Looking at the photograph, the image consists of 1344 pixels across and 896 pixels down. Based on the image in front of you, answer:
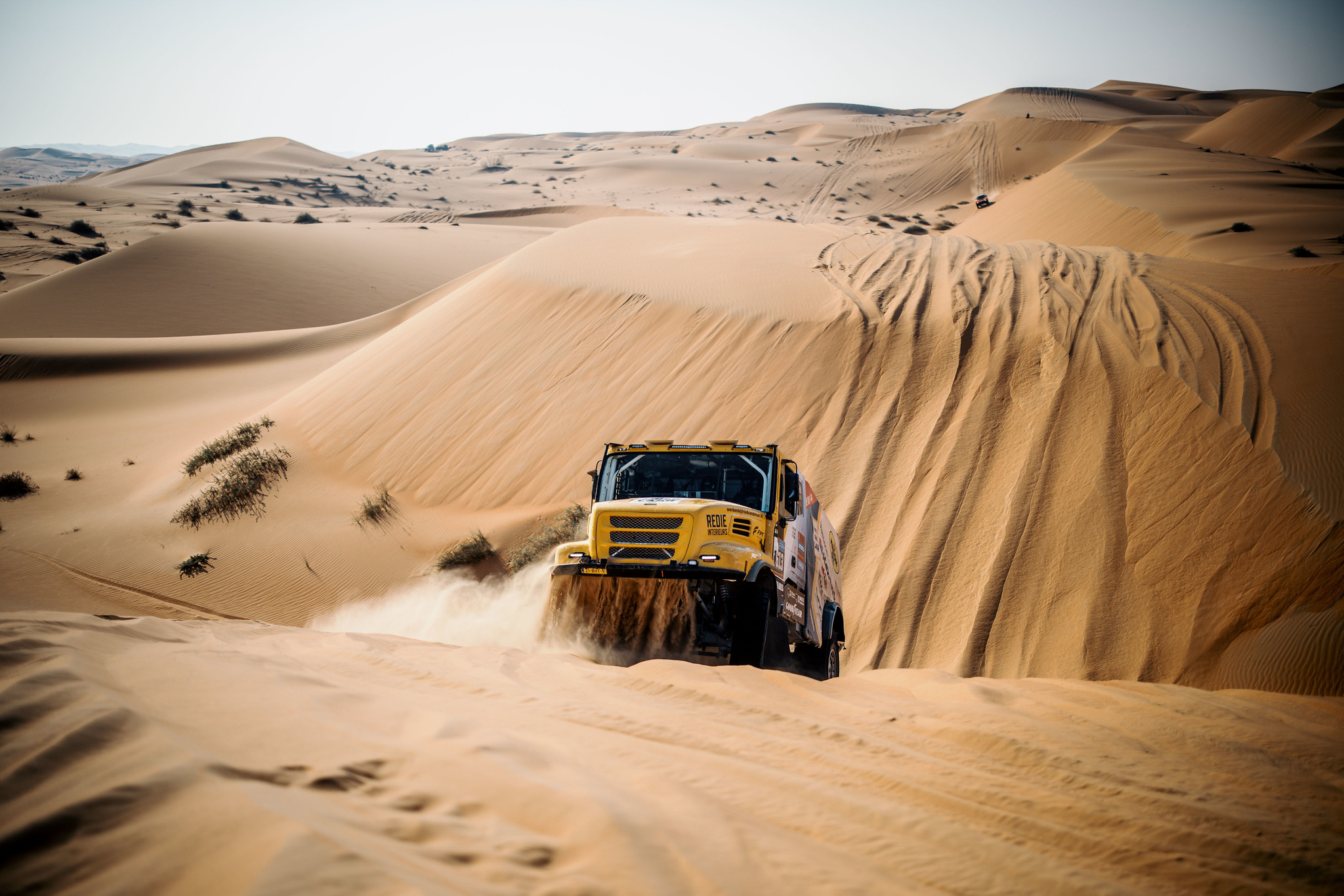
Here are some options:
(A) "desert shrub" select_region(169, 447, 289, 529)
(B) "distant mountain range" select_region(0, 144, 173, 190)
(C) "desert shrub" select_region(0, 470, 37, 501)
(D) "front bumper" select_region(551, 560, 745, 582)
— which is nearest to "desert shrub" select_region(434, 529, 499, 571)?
(A) "desert shrub" select_region(169, 447, 289, 529)

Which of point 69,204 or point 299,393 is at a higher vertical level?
point 69,204

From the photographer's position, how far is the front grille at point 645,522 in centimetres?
669

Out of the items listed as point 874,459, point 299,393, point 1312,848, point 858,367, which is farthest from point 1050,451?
point 299,393

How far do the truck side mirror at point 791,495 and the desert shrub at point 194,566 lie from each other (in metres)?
10.0

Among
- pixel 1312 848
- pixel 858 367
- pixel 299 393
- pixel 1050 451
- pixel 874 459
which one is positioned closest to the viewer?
pixel 1312 848

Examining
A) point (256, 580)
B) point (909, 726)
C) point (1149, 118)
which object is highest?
point (1149, 118)

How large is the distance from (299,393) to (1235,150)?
5275 centimetres

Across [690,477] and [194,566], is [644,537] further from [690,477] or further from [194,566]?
[194,566]

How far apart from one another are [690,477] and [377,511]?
803 centimetres

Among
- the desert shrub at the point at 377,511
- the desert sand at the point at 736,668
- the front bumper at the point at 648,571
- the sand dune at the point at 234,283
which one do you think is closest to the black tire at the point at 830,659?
the desert sand at the point at 736,668

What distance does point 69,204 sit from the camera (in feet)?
150

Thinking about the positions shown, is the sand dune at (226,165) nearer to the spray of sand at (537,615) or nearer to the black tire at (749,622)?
the spray of sand at (537,615)

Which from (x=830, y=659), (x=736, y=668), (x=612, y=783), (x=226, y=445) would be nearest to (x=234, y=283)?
(x=226, y=445)

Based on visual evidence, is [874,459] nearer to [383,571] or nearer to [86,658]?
[383,571]
